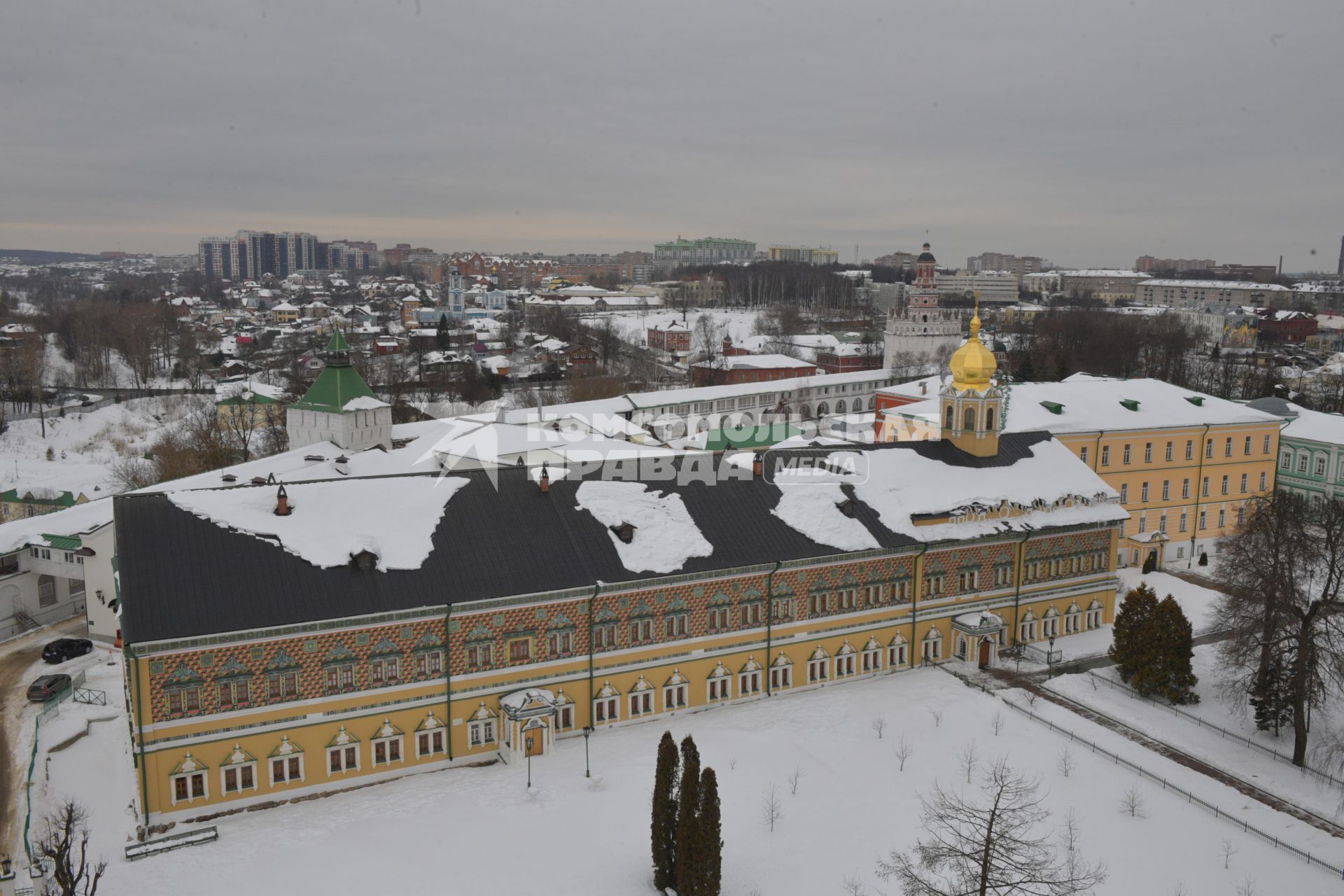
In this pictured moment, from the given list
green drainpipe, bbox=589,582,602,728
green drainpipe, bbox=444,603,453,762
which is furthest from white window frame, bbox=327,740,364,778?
green drainpipe, bbox=589,582,602,728

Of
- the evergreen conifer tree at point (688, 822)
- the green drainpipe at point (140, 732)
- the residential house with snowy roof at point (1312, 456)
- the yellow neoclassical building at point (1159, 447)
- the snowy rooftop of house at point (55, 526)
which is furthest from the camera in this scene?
the residential house with snowy roof at point (1312, 456)

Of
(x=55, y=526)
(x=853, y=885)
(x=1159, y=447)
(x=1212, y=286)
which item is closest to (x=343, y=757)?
(x=853, y=885)

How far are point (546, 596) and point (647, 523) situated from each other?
12.1 feet

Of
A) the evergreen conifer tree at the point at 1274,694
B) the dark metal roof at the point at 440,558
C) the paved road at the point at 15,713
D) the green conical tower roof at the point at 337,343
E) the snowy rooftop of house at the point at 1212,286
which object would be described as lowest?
the paved road at the point at 15,713

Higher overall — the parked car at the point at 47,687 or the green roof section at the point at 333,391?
the green roof section at the point at 333,391

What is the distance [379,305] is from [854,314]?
78.6m

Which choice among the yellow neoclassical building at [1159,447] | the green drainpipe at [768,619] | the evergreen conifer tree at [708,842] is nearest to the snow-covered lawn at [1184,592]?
the yellow neoclassical building at [1159,447]

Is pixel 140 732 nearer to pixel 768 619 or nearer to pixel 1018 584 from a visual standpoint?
pixel 768 619

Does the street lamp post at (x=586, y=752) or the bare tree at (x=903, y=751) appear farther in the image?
the bare tree at (x=903, y=751)

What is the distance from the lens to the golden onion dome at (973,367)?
32.7m

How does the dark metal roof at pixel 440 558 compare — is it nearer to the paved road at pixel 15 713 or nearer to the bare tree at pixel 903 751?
the paved road at pixel 15 713

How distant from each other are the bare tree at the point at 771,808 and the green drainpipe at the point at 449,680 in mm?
7184

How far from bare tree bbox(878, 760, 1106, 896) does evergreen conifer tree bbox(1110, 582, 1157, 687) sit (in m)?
6.50

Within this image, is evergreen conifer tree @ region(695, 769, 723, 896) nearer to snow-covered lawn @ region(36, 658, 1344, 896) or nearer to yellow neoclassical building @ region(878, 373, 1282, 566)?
snow-covered lawn @ region(36, 658, 1344, 896)
